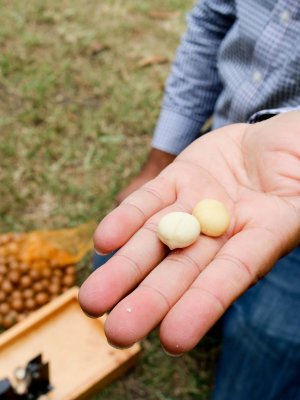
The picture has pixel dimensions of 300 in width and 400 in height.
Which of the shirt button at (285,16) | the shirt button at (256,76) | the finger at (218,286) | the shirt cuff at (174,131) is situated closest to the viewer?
the finger at (218,286)

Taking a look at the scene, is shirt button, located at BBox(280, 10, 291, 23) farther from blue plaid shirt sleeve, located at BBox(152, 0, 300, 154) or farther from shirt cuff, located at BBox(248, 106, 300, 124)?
shirt cuff, located at BBox(248, 106, 300, 124)

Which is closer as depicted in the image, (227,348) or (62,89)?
(227,348)

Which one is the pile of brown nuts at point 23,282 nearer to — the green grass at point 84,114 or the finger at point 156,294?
the green grass at point 84,114

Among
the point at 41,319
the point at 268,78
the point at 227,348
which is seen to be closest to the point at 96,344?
the point at 41,319

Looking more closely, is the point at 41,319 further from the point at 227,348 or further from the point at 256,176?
the point at 256,176

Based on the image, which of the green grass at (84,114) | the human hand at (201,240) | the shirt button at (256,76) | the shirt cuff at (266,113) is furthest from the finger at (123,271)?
the green grass at (84,114)

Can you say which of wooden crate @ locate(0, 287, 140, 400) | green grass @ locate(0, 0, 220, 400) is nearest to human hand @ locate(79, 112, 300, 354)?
wooden crate @ locate(0, 287, 140, 400)
